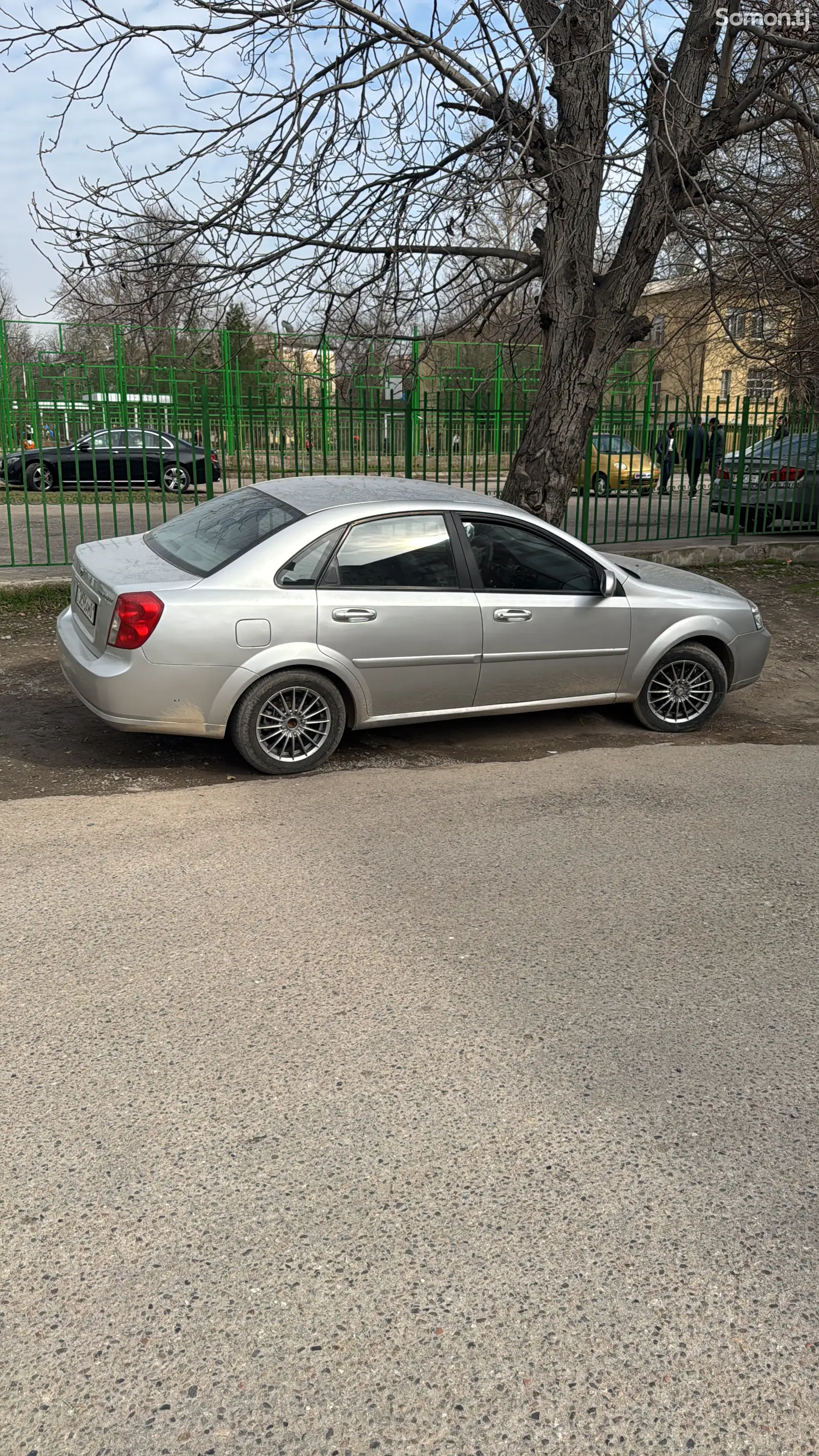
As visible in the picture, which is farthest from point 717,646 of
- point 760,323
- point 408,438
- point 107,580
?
point 760,323

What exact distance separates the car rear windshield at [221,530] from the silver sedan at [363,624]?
0.01 metres

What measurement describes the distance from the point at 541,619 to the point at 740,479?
32.1 feet

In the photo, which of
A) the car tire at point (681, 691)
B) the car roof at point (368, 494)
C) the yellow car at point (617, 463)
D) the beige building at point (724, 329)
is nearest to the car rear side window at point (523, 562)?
the car roof at point (368, 494)

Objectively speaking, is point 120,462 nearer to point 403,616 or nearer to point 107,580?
point 107,580

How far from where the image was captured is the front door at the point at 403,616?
20.3 ft

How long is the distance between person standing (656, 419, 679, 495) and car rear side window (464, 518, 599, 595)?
8408 millimetres

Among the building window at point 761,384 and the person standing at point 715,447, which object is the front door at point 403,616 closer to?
the building window at point 761,384

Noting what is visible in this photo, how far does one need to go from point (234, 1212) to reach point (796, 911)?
8.88 ft

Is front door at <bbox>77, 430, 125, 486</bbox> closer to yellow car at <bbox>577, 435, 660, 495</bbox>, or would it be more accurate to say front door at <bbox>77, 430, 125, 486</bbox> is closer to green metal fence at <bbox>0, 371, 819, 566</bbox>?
green metal fence at <bbox>0, 371, 819, 566</bbox>

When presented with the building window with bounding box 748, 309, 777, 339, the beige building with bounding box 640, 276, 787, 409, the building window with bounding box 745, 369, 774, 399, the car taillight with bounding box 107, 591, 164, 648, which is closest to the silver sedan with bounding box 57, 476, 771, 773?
the car taillight with bounding box 107, 591, 164, 648

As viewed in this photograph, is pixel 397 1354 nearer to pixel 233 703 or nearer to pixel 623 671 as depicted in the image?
pixel 233 703

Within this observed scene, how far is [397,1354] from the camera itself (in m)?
2.30

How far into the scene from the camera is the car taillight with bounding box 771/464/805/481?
52.3 ft
